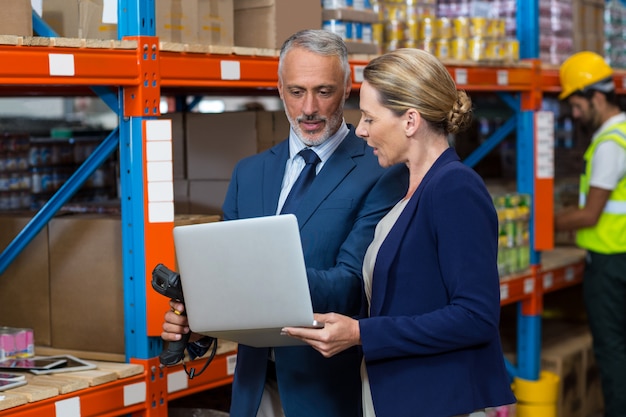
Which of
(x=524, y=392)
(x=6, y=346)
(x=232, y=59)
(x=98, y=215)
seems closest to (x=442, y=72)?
(x=232, y=59)

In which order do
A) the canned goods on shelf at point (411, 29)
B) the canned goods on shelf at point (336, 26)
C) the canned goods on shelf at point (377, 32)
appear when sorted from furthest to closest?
the canned goods on shelf at point (411, 29)
the canned goods on shelf at point (377, 32)
the canned goods on shelf at point (336, 26)

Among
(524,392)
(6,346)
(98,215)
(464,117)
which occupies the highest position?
(464,117)

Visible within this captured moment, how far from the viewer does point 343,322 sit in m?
2.18

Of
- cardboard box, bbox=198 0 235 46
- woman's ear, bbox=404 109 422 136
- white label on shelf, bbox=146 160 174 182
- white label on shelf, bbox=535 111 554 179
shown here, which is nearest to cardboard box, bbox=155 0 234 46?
cardboard box, bbox=198 0 235 46

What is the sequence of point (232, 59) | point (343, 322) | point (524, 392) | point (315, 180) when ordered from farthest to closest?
point (524, 392), point (232, 59), point (315, 180), point (343, 322)

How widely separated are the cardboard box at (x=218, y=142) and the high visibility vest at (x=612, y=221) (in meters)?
2.12

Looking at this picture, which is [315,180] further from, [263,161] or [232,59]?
[232,59]

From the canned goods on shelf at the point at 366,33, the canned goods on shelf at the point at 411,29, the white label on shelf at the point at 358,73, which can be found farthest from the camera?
A: the canned goods on shelf at the point at 411,29

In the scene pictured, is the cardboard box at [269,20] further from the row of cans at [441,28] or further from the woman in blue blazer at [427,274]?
the woman in blue blazer at [427,274]

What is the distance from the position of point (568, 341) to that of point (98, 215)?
3.43 metres

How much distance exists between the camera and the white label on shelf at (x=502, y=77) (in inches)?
177

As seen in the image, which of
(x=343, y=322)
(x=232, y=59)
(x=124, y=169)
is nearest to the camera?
(x=343, y=322)

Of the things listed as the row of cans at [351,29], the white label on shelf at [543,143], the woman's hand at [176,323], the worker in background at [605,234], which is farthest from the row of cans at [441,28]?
the woman's hand at [176,323]

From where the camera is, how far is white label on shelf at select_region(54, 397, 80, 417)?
270 cm
